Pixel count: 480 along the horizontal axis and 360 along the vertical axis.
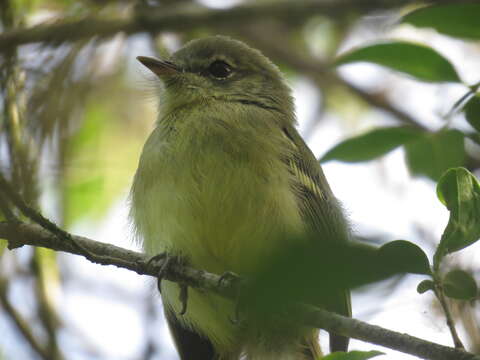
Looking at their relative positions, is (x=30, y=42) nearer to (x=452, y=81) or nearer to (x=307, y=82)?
(x=452, y=81)

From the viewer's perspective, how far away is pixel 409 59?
2996 mm

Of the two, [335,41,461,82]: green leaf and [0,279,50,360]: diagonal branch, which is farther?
[0,279,50,360]: diagonal branch

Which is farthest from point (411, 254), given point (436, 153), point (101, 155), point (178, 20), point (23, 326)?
point (101, 155)

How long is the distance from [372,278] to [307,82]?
247 inches

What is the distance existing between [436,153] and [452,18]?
2.00 ft

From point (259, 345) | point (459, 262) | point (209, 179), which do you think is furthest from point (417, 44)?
point (259, 345)

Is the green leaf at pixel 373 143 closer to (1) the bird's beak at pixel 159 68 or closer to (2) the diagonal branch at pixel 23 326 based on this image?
(1) the bird's beak at pixel 159 68

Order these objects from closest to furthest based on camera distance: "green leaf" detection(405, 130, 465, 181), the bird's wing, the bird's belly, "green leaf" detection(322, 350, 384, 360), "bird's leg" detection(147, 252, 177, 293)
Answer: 1. "green leaf" detection(322, 350, 384, 360)
2. "green leaf" detection(405, 130, 465, 181)
3. "bird's leg" detection(147, 252, 177, 293)
4. the bird's belly
5. the bird's wing

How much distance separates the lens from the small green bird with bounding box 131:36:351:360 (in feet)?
11.5

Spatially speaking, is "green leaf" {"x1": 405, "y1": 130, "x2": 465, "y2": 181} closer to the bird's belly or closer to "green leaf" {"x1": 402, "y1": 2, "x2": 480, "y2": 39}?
"green leaf" {"x1": 402, "y1": 2, "x2": 480, "y2": 39}

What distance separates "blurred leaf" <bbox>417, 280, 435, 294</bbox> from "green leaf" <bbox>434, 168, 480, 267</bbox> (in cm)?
7

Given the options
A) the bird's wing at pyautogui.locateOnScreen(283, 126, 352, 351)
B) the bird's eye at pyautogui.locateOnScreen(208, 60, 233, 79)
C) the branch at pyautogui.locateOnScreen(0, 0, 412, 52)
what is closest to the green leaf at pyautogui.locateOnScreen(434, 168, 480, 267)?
the branch at pyautogui.locateOnScreen(0, 0, 412, 52)

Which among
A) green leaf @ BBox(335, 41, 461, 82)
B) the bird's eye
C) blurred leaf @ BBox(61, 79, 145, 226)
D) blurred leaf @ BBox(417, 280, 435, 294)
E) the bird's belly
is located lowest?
blurred leaf @ BBox(61, 79, 145, 226)

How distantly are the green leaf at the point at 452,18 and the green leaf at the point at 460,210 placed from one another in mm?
670
